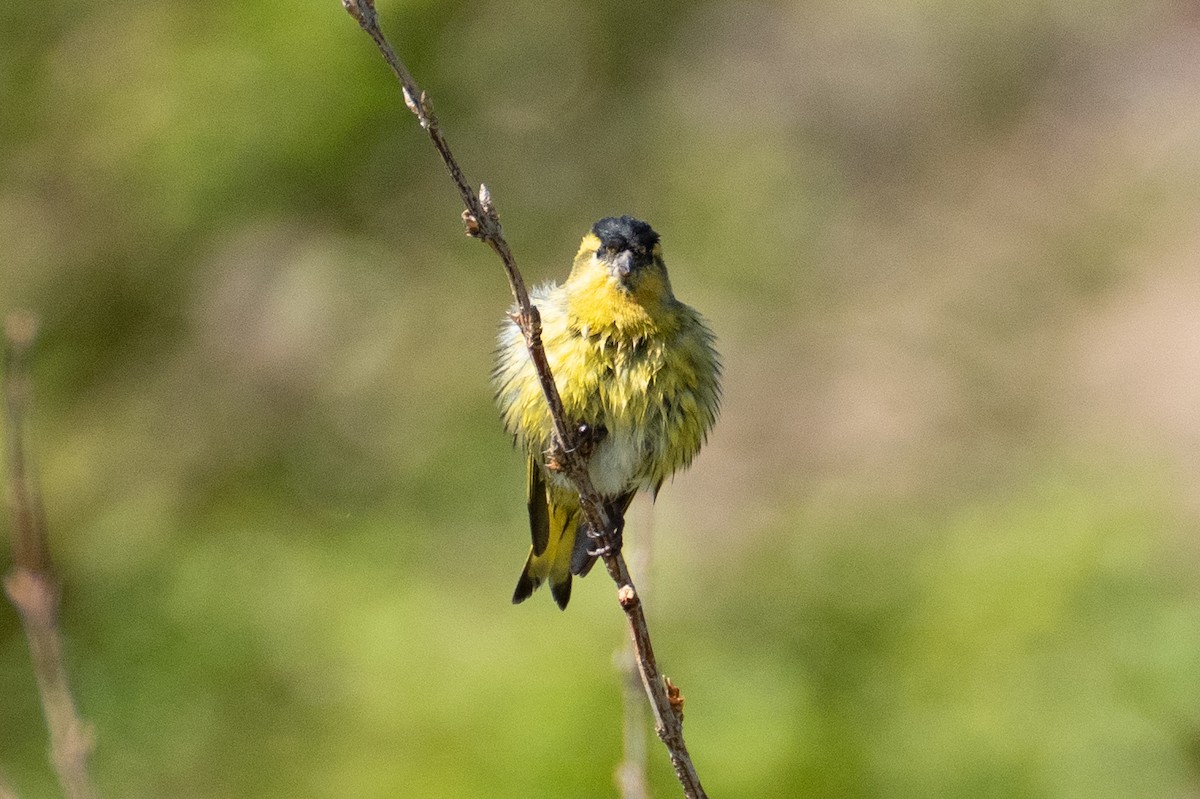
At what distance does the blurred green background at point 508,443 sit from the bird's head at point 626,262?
0.66 metres

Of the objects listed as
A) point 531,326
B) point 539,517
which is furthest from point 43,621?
point 539,517

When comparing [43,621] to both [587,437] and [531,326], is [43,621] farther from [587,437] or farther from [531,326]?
[587,437]

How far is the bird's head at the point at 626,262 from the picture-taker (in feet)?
14.1

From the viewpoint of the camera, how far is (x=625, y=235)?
439 cm

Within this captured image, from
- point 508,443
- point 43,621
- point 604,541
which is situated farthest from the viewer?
point 508,443

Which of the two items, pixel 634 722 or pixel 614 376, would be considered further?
pixel 614 376

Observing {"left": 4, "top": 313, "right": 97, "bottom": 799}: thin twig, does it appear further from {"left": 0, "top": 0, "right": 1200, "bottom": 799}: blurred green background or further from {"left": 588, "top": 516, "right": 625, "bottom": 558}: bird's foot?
{"left": 0, "top": 0, "right": 1200, "bottom": 799}: blurred green background

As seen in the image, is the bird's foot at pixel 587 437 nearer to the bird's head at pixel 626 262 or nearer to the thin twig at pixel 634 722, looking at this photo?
the bird's head at pixel 626 262

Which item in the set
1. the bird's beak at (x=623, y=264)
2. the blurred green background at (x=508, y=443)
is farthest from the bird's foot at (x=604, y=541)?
the bird's beak at (x=623, y=264)

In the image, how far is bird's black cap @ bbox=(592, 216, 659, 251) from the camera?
14.4 ft

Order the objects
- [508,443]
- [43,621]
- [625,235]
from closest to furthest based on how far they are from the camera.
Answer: [43,621]
[625,235]
[508,443]

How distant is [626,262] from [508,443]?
3.38 meters

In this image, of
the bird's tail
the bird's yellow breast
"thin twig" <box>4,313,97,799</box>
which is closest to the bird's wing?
the bird's tail

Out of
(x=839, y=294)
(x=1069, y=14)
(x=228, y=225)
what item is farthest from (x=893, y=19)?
(x=228, y=225)
